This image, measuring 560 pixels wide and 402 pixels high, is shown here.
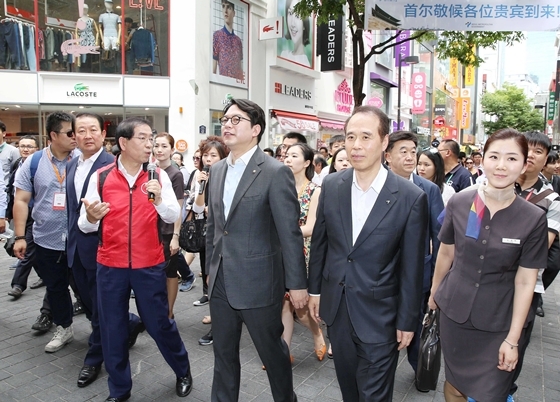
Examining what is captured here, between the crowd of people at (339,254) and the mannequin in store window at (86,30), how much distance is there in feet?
39.3

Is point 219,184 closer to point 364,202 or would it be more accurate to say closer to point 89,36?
point 364,202

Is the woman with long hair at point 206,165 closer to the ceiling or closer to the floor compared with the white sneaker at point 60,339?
closer to the ceiling

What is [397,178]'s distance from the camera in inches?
106

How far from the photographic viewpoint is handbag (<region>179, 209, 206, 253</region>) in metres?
4.68

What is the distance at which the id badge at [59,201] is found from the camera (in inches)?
172

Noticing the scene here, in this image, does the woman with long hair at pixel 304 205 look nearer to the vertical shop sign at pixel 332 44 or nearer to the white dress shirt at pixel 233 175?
the white dress shirt at pixel 233 175

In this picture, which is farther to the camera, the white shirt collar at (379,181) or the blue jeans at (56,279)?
the blue jeans at (56,279)

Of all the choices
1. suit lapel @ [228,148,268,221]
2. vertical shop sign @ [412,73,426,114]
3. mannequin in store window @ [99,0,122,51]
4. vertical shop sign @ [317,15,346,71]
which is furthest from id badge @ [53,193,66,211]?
vertical shop sign @ [412,73,426,114]

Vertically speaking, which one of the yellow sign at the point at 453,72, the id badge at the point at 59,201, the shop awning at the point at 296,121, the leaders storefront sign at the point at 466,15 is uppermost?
the yellow sign at the point at 453,72

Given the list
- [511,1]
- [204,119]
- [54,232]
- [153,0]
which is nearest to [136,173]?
[54,232]

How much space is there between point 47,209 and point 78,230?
68 cm

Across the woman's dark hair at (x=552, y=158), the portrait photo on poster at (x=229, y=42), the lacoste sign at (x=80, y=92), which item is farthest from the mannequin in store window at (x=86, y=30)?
the woman's dark hair at (x=552, y=158)

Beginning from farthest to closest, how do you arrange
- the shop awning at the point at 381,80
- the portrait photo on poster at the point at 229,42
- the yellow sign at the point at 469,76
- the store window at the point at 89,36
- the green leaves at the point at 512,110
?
the yellow sign at the point at 469,76
the green leaves at the point at 512,110
the shop awning at the point at 381,80
the portrait photo on poster at the point at 229,42
the store window at the point at 89,36

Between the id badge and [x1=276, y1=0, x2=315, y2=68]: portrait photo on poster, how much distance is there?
15110 mm
